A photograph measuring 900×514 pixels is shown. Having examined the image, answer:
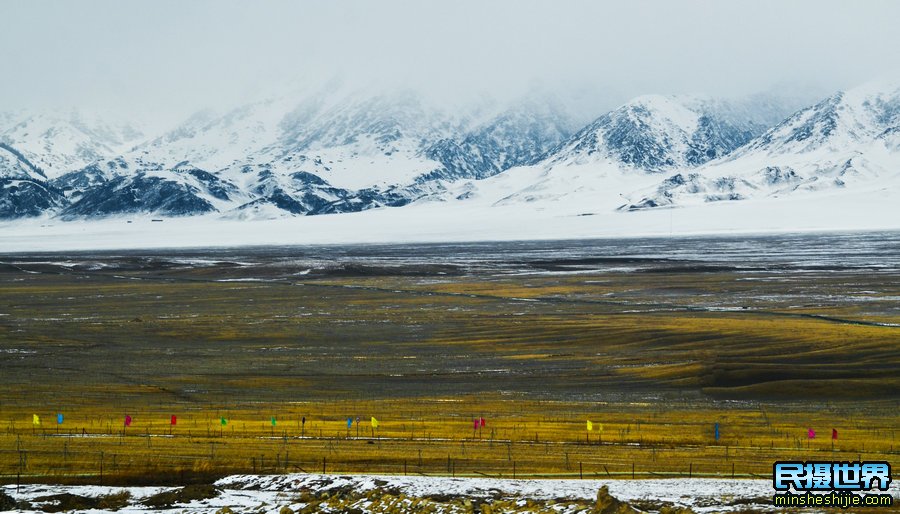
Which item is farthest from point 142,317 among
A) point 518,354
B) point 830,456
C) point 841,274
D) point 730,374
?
point 841,274

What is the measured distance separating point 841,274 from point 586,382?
7198 centimetres

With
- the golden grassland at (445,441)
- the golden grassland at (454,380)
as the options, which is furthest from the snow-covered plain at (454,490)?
the golden grassland at (454,380)

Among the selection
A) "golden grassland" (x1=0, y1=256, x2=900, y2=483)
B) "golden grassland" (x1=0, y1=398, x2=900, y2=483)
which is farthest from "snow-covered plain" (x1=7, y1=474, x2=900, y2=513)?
"golden grassland" (x1=0, y1=256, x2=900, y2=483)

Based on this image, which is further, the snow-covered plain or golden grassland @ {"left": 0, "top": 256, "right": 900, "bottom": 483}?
golden grassland @ {"left": 0, "top": 256, "right": 900, "bottom": 483}

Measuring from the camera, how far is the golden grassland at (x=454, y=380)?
1495 inches

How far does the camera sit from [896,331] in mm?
69688

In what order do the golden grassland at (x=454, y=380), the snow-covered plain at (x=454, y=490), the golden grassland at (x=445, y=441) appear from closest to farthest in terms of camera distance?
the snow-covered plain at (x=454, y=490) < the golden grassland at (x=445, y=441) < the golden grassland at (x=454, y=380)

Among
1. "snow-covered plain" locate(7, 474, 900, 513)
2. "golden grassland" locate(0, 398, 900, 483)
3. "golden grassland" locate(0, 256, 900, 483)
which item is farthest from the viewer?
"golden grassland" locate(0, 256, 900, 483)

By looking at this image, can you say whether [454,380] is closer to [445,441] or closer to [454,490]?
[445,441]

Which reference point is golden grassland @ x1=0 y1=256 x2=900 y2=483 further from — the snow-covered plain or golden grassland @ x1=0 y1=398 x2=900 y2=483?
the snow-covered plain

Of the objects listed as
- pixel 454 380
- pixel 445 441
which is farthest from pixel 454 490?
pixel 454 380

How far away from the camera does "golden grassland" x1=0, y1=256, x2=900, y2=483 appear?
1495 inches

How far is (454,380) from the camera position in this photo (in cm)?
5744

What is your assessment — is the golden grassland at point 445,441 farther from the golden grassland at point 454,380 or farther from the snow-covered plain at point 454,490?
the snow-covered plain at point 454,490
